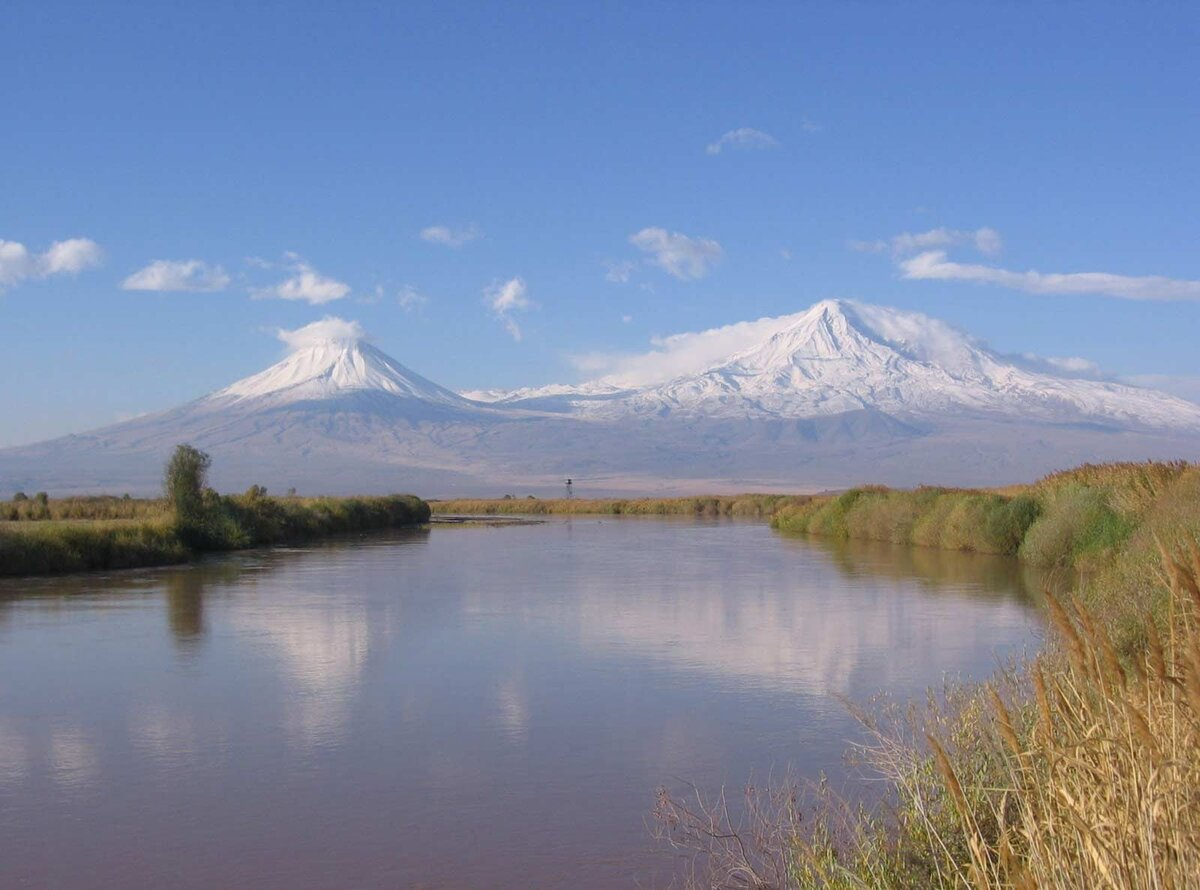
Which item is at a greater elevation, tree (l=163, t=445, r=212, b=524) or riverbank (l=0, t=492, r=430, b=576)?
tree (l=163, t=445, r=212, b=524)

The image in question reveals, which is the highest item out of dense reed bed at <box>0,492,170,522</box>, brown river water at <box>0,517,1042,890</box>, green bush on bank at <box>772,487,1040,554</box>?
dense reed bed at <box>0,492,170,522</box>

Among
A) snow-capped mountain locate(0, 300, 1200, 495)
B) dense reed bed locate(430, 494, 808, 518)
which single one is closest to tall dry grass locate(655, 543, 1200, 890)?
dense reed bed locate(430, 494, 808, 518)

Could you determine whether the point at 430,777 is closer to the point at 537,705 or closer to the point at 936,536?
the point at 537,705

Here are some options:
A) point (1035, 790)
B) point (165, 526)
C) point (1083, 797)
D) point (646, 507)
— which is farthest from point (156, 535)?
point (646, 507)

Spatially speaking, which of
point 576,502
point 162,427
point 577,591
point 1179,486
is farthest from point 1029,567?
point 162,427

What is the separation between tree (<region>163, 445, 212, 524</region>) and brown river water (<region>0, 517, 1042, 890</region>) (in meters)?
6.79

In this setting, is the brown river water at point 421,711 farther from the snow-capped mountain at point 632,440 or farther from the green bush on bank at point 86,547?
the snow-capped mountain at point 632,440

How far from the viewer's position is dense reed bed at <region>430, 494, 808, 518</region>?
57781mm

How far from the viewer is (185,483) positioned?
86.2 feet

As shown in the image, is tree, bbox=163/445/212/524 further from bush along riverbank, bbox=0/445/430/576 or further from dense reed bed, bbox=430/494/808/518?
dense reed bed, bbox=430/494/808/518

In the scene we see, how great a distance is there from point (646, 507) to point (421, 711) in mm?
51257

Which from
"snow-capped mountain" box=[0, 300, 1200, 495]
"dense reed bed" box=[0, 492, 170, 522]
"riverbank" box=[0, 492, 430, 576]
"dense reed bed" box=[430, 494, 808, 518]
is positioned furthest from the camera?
"snow-capped mountain" box=[0, 300, 1200, 495]

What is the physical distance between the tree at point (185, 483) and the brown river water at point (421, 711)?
22.3ft

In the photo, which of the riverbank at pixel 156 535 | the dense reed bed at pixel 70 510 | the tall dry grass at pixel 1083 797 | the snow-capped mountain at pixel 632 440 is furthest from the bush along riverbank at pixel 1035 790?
the snow-capped mountain at pixel 632 440
